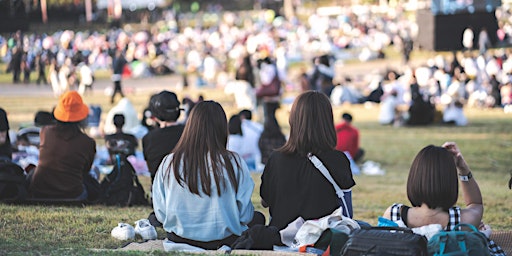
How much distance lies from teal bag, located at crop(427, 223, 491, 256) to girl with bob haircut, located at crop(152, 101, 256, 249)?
1282mm

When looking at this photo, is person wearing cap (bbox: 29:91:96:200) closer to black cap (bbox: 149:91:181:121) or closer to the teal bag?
black cap (bbox: 149:91:181:121)

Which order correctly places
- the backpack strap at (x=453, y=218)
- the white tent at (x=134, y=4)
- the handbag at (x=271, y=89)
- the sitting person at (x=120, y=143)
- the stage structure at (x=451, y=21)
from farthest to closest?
1. the white tent at (x=134, y=4)
2. the stage structure at (x=451, y=21)
3. the handbag at (x=271, y=89)
4. the sitting person at (x=120, y=143)
5. the backpack strap at (x=453, y=218)

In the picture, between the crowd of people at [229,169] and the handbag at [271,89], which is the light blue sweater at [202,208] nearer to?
the crowd of people at [229,169]

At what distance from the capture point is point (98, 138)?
701 inches

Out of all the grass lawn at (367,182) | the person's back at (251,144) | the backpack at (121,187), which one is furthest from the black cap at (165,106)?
the person's back at (251,144)

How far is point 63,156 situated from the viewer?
8438 millimetres

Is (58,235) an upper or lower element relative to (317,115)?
lower

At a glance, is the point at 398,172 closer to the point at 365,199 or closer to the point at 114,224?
the point at 365,199

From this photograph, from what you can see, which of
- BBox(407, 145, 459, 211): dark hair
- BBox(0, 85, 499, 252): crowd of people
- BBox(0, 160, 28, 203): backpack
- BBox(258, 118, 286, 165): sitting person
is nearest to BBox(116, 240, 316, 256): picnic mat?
BBox(0, 85, 499, 252): crowd of people

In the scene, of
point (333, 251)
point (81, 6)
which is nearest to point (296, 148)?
point (333, 251)

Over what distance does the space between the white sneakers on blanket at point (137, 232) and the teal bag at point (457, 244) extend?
235 cm

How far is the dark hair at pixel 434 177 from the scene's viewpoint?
5270 mm

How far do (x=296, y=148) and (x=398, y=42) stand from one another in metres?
44.1

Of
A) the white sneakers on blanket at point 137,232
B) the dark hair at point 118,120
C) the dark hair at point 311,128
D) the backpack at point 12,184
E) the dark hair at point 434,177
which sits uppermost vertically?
the dark hair at point 311,128
